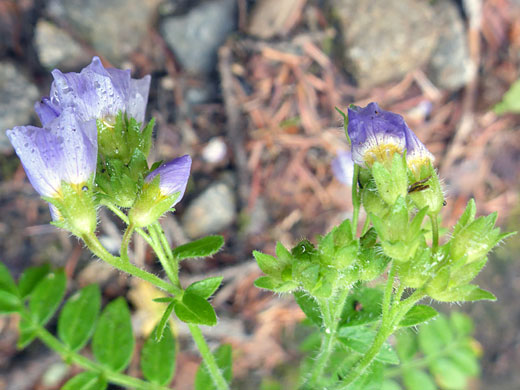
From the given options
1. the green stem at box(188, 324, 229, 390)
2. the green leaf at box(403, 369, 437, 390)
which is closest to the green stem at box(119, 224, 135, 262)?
the green stem at box(188, 324, 229, 390)

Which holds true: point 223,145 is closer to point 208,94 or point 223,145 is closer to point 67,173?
point 208,94

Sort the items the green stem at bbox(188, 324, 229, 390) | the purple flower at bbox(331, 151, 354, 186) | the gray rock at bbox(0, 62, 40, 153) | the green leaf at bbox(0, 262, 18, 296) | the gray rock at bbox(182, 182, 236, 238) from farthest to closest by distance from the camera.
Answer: the gray rock at bbox(182, 182, 236, 238) → the gray rock at bbox(0, 62, 40, 153) → the purple flower at bbox(331, 151, 354, 186) → the green leaf at bbox(0, 262, 18, 296) → the green stem at bbox(188, 324, 229, 390)

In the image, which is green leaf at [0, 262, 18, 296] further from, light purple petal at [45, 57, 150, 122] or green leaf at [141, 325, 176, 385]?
light purple petal at [45, 57, 150, 122]

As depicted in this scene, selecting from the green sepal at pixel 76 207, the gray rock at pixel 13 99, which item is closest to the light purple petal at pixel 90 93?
the green sepal at pixel 76 207

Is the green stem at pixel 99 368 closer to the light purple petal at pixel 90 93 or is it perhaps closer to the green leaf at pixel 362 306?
the green leaf at pixel 362 306

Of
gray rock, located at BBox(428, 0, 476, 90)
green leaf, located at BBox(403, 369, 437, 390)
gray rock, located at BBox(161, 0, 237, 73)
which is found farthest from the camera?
gray rock, located at BBox(428, 0, 476, 90)

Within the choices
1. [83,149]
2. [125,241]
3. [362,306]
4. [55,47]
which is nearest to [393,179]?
[362,306]

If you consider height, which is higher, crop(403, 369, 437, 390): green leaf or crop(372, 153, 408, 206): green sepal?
crop(372, 153, 408, 206): green sepal
